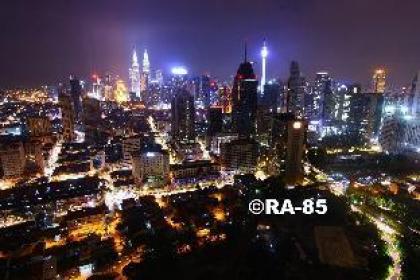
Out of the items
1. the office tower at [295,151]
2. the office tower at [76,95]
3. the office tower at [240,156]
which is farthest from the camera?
the office tower at [76,95]

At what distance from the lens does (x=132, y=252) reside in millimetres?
11477

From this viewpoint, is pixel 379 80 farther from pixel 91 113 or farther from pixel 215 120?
pixel 91 113

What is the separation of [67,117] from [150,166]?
12.2 meters

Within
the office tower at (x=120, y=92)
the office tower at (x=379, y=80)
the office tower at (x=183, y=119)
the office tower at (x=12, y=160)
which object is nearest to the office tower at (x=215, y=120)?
the office tower at (x=183, y=119)

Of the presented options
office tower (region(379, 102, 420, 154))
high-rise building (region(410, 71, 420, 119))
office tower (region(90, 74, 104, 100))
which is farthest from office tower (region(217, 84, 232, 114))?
office tower (region(90, 74, 104, 100))

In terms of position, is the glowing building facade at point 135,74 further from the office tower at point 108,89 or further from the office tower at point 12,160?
the office tower at point 12,160

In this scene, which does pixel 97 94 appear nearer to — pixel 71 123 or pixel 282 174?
pixel 71 123

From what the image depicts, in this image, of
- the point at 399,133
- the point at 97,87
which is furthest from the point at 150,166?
the point at 97,87

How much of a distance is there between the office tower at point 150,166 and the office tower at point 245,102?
29.7 ft

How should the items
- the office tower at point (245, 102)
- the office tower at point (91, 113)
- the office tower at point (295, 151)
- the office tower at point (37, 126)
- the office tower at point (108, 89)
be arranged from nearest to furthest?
the office tower at point (295, 151) → the office tower at point (245, 102) → the office tower at point (37, 126) → the office tower at point (91, 113) → the office tower at point (108, 89)

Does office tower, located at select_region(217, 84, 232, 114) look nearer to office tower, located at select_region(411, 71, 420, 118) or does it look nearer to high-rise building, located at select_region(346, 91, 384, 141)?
high-rise building, located at select_region(346, 91, 384, 141)

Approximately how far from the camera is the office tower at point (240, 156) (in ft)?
63.7

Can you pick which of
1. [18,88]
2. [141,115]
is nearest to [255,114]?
[141,115]

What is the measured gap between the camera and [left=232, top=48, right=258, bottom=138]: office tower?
25.6 metres
